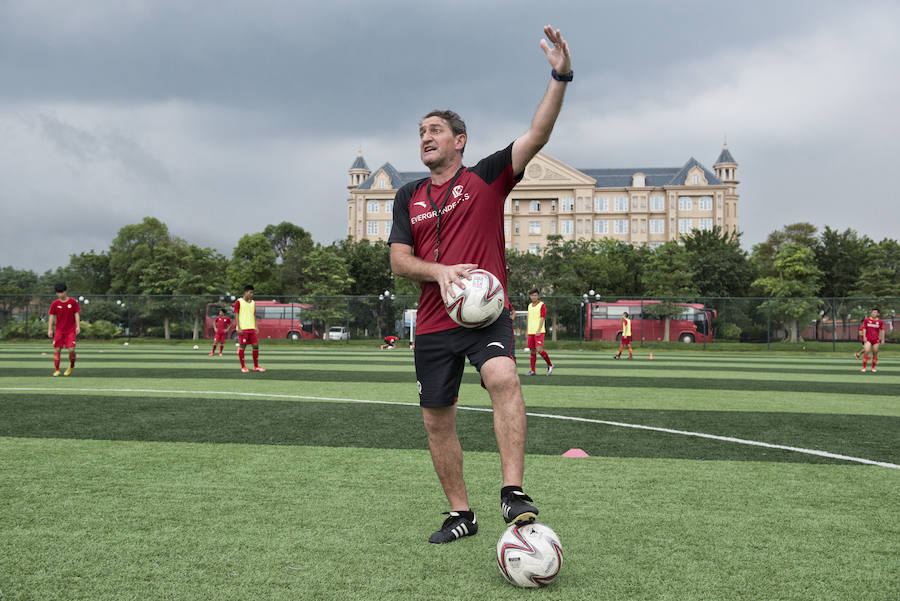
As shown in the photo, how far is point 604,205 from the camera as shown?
9969 centimetres

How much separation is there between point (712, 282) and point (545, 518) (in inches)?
2336

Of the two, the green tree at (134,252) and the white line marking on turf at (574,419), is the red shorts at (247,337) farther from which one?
the green tree at (134,252)

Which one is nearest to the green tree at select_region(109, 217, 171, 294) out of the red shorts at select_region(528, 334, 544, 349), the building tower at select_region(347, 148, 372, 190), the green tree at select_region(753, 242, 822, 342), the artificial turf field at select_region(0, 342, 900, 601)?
the building tower at select_region(347, 148, 372, 190)

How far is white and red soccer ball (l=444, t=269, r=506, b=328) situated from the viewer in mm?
3373

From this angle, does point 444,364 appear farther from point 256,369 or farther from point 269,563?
point 256,369

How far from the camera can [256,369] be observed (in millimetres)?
17438

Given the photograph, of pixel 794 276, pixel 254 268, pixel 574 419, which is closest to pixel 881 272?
pixel 794 276

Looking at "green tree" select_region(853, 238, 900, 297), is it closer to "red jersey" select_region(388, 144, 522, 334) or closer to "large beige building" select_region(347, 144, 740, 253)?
"large beige building" select_region(347, 144, 740, 253)

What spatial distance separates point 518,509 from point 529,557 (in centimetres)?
24

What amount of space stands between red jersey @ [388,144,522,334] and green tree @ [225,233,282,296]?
65.8 m

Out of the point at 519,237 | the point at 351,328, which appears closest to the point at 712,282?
the point at 351,328

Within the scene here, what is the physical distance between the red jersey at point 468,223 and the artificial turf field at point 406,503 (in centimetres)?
121

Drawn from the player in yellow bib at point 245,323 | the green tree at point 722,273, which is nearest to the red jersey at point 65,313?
the player in yellow bib at point 245,323

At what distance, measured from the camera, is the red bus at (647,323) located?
39125 millimetres
